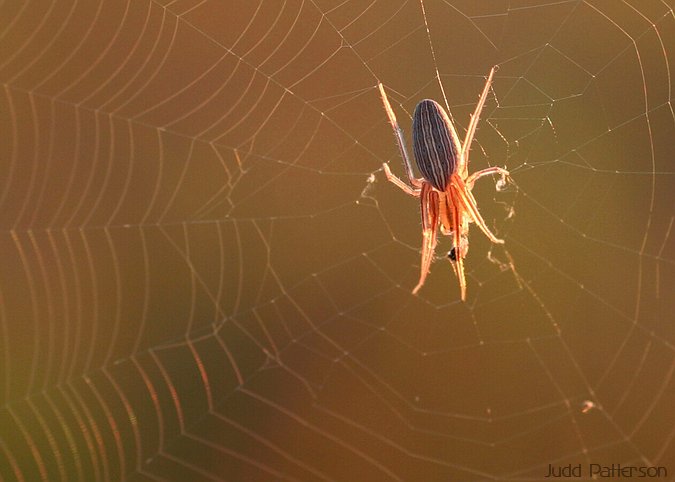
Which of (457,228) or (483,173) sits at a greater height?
(483,173)

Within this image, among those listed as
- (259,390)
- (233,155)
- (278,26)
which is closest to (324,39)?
(278,26)

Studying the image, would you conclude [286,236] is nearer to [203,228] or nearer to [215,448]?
[203,228]

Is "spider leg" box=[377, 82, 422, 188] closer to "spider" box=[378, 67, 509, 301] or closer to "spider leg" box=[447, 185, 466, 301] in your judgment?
"spider" box=[378, 67, 509, 301]
